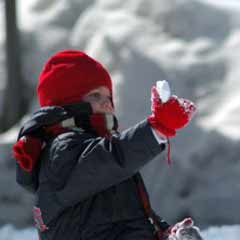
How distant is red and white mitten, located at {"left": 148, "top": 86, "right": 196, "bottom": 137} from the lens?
3.12 meters

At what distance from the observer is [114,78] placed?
7.65 m

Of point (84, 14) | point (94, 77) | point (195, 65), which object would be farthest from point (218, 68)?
point (94, 77)

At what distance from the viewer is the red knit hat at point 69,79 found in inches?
140

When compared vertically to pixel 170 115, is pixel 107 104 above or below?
below

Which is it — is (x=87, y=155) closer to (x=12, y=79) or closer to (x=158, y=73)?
(x=158, y=73)

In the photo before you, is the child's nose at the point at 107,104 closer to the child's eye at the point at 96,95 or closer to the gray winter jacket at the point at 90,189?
the child's eye at the point at 96,95

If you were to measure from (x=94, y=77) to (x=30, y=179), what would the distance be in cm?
45

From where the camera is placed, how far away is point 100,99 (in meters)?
3.57

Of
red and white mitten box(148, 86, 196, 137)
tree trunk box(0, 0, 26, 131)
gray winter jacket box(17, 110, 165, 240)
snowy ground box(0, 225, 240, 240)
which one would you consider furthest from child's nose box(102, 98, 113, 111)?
tree trunk box(0, 0, 26, 131)

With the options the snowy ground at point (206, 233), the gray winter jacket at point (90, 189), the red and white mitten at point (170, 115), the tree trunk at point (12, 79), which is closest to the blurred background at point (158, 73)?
the tree trunk at point (12, 79)

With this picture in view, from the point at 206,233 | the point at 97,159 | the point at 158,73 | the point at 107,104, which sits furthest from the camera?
the point at 158,73

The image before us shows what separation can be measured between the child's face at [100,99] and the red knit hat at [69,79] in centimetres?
2

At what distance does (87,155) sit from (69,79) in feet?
1.36

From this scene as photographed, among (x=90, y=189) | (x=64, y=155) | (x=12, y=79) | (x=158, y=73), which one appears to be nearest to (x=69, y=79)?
(x=64, y=155)
